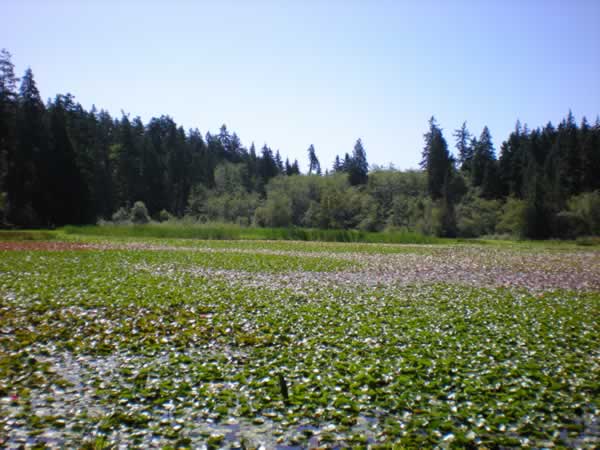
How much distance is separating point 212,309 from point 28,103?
59.1 m

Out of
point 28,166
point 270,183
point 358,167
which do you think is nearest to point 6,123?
point 28,166

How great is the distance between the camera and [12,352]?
7.56 meters

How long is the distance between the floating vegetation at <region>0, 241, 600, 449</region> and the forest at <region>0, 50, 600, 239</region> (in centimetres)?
4914

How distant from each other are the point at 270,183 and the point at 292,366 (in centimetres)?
8822

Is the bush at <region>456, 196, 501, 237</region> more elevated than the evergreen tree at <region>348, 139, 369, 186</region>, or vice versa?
the evergreen tree at <region>348, 139, 369, 186</region>

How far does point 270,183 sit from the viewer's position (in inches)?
3708

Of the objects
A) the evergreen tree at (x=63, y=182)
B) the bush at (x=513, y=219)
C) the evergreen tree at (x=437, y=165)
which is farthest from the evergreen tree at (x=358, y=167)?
the evergreen tree at (x=63, y=182)

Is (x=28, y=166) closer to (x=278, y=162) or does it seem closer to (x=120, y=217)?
(x=120, y=217)

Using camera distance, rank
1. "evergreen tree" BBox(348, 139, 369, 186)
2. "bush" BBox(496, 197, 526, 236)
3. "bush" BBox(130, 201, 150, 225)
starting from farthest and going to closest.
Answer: "evergreen tree" BBox(348, 139, 369, 186) < "bush" BBox(130, 201, 150, 225) < "bush" BBox(496, 197, 526, 236)

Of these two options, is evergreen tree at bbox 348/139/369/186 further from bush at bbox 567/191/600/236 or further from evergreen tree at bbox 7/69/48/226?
evergreen tree at bbox 7/69/48/226

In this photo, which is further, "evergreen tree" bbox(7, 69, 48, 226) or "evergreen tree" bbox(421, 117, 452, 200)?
"evergreen tree" bbox(421, 117, 452, 200)

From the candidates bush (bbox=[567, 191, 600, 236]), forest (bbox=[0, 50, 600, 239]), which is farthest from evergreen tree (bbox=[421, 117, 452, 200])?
bush (bbox=[567, 191, 600, 236])

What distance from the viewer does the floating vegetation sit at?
498 centimetres

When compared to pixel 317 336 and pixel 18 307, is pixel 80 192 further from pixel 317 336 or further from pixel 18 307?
pixel 317 336
